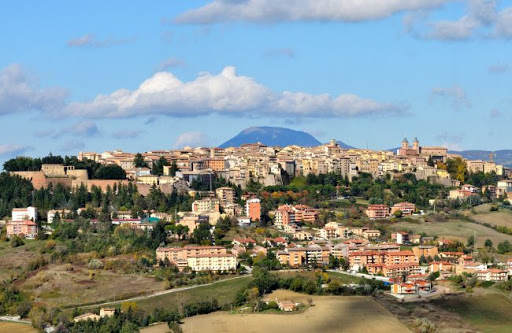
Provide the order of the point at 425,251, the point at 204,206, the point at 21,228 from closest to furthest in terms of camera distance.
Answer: the point at 425,251
the point at 21,228
the point at 204,206

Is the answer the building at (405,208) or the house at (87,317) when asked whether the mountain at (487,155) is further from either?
the house at (87,317)

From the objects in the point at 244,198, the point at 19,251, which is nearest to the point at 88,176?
the point at 244,198

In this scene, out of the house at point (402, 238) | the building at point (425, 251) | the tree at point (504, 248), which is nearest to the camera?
the building at point (425, 251)

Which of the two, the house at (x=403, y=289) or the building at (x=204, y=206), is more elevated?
the building at (x=204, y=206)

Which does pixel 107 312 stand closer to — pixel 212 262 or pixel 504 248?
pixel 212 262

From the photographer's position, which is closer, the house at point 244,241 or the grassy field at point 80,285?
the grassy field at point 80,285

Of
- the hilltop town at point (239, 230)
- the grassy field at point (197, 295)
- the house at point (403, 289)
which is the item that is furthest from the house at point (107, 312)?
the house at point (403, 289)

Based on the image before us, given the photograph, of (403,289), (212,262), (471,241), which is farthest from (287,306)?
(471,241)

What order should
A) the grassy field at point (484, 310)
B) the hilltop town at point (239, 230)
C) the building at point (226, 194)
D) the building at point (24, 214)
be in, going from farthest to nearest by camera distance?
the building at point (226, 194)
the building at point (24, 214)
the hilltop town at point (239, 230)
the grassy field at point (484, 310)

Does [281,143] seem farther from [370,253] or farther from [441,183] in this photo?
[370,253]
